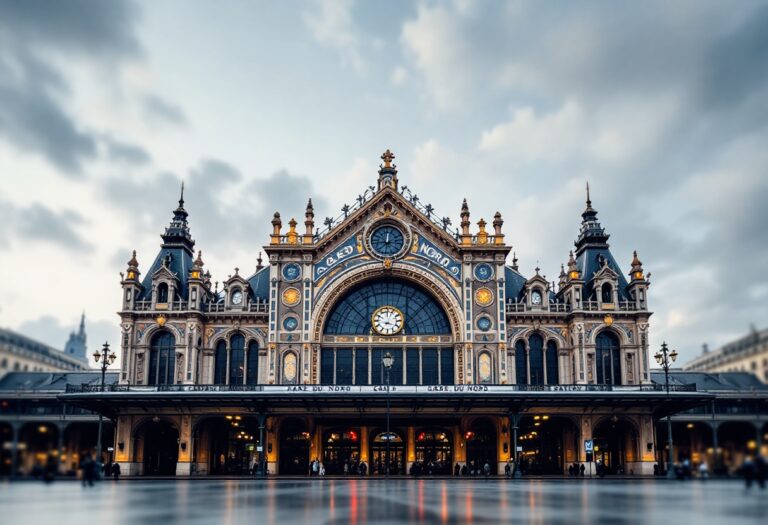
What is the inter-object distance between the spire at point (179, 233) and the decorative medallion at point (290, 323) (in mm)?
14999

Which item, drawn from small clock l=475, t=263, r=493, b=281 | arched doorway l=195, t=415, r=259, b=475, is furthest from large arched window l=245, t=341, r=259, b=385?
small clock l=475, t=263, r=493, b=281

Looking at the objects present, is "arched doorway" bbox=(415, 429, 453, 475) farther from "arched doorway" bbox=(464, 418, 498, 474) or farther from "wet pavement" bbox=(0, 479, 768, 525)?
"wet pavement" bbox=(0, 479, 768, 525)

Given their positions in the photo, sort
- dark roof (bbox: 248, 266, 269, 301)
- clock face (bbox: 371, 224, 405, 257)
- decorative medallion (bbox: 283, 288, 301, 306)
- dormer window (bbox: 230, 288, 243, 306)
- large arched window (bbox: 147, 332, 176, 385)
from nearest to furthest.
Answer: decorative medallion (bbox: 283, 288, 301, 306) < large arched window (bbox: 147, 332, 176, 385) < clock face (bbox: 371, 224, 405, 257) < dormer window (bbox: 230, 288, 243, 306) < dark roof (bbox: 248, 266, 269, 301)

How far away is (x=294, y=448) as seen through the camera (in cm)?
6144

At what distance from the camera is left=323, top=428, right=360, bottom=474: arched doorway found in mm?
60844

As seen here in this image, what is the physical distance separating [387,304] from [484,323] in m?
8.80

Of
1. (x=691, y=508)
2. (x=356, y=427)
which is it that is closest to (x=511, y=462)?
(x=356, y=427)

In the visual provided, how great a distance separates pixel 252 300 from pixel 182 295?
22.0 ft

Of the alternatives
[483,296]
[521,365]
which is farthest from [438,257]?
[521,365]

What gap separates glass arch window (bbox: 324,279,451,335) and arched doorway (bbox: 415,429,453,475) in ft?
28.7

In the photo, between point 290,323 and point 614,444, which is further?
point 614,444

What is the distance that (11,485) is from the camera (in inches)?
1281

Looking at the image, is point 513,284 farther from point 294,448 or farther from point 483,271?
point 294,448

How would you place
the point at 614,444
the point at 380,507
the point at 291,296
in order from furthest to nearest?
the point at 291,296
the point at 614,444
the point at 380,507
